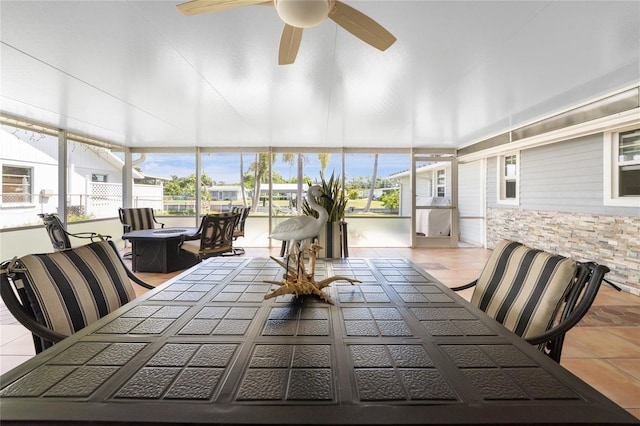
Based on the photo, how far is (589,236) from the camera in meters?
4.71

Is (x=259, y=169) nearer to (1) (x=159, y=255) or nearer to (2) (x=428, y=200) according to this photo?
(1) (x=159, y=255)

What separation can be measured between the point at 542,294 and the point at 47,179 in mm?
7714

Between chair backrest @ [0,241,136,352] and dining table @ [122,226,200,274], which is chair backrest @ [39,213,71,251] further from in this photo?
chair backrest @ [0,241,136,352]

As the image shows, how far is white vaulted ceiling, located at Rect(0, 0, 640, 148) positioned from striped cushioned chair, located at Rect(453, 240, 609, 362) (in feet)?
5.75

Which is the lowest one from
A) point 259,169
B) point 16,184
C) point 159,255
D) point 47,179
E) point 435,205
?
point 159,255

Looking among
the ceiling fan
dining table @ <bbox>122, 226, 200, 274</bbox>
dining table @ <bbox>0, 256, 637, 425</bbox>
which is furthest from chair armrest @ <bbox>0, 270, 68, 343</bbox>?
dining table @ <bbox>122, 226, 200, 274</bbox>

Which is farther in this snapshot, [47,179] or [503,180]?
[503,180]

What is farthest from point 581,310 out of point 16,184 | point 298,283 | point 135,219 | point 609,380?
point 16,184

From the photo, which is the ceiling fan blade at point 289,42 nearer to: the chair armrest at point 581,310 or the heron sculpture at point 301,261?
the heron sculpture at point 301,261

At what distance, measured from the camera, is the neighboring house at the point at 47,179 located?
5352 mm

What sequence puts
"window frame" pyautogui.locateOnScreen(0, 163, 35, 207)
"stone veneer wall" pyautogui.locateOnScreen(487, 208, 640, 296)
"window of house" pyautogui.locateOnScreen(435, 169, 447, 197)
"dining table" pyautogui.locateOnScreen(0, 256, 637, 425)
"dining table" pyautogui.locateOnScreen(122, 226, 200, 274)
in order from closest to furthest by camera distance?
"dining table" pyautogui.locateOnScreen(0, 256, 637, 425) < "stone veneer wall" pyautogui.locateOnScreen(487, 208, 640, 296) < "dining table" pyautogui.locateOnScreen(122, 226, 200, 274) < "window frame" pyautogui.locateOnScreen(0, 163, 35, 207) < "window of house" pyautogui.locateOnScreen(435, 169, 447, 197)

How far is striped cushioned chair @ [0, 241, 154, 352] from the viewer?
1.24 meters

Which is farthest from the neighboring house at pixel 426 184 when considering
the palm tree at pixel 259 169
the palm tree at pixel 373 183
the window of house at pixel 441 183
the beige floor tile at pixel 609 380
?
the beige floor tile at pixel 609 380

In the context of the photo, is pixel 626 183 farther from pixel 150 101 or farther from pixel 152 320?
pixel 150 101
